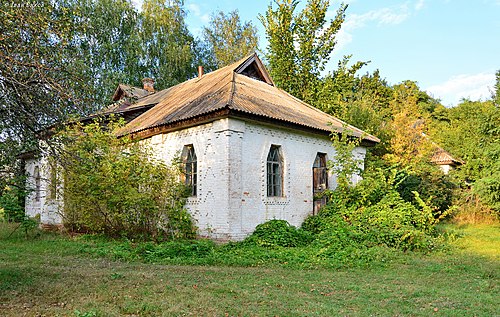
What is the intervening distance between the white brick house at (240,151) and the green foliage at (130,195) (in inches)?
29.4

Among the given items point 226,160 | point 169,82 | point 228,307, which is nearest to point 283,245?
point 226,160

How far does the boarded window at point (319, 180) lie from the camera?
15125mm

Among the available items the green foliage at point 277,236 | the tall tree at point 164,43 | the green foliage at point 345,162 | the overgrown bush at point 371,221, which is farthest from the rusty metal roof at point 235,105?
the tall tree at point 164,43

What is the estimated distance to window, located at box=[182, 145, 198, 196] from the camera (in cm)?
1339

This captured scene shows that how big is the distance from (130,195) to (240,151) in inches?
136

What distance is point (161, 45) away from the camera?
3066cm

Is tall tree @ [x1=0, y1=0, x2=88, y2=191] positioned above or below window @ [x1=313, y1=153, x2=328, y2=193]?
above

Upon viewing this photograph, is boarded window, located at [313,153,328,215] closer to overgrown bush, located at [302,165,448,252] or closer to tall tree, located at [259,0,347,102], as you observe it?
overgrown bush, located at [302,165,448,252]

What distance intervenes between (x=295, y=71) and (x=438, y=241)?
597 inches

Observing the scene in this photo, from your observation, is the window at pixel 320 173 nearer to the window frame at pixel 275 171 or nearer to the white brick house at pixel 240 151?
the white brick house at pixel 240 151

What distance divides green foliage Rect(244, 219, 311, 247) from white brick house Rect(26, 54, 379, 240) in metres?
0.38

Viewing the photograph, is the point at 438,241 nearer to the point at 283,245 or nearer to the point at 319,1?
the point at 283,245

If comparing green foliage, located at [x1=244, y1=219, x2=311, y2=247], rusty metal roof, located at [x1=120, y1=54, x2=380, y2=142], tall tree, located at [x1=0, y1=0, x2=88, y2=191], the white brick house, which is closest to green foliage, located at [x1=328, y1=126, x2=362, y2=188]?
rusty metal roof, located at [x1=120, y1=54, x2=380, y2=142]

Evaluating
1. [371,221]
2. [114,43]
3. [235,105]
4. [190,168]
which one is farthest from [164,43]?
[371,221]
